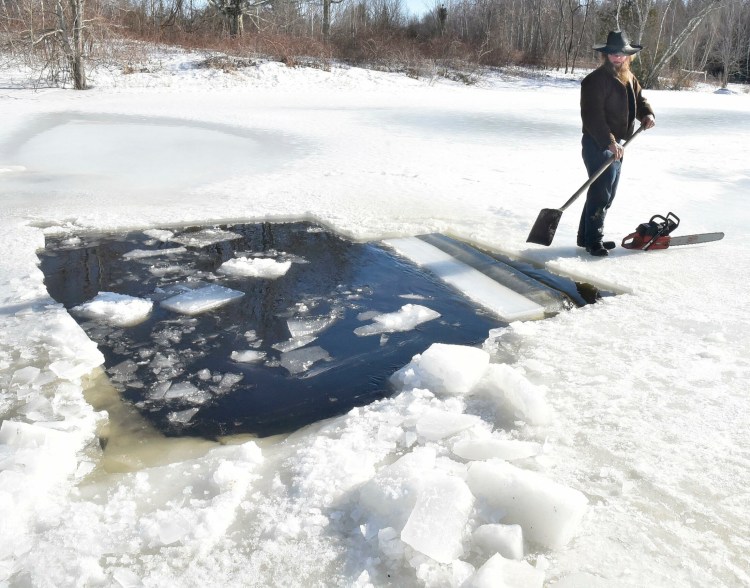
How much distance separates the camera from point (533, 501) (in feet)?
6.33

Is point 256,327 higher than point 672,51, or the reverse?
point 672,51

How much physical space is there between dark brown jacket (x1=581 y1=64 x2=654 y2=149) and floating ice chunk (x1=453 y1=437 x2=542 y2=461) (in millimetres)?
2807

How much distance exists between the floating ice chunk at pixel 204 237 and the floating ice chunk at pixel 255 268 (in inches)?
22.4

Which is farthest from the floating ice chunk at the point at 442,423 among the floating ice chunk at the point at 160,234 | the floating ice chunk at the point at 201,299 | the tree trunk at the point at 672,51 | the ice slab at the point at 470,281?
the tree trunk at the point at 672,51

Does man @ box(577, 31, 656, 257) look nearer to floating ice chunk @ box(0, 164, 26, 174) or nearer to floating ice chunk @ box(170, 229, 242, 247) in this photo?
floating ice chunk @ box(170, 229, 242, 247)

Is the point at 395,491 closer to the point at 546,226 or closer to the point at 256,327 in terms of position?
the point at 256,327

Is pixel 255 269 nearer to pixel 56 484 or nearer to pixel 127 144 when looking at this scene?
pixel 56 484

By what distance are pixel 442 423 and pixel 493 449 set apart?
25cm

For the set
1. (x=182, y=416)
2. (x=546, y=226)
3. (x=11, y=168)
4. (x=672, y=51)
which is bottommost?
(x=182, y=416)

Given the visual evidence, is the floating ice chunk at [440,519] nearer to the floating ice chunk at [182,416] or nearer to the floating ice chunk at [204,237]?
the floating ice chunk at [182,416]

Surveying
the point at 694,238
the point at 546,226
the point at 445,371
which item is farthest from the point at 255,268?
the point at 694,238

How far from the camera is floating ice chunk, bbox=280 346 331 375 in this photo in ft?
9.81

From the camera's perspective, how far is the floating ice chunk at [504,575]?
1688 mm

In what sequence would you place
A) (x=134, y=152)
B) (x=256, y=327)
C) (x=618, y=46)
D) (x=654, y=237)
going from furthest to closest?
(x=134, y=152) → (x=654, y=237) → (x=618, y=46) → (x=256, y=327)
